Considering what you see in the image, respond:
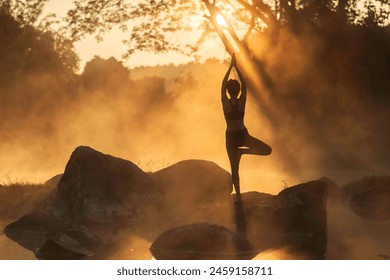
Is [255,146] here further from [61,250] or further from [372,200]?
[372,200]

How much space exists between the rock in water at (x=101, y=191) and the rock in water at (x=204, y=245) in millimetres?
5360

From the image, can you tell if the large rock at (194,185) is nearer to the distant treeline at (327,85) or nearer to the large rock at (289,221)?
the large rock at (289,221)

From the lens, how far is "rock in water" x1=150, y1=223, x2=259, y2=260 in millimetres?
15398

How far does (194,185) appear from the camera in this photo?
2250 cm

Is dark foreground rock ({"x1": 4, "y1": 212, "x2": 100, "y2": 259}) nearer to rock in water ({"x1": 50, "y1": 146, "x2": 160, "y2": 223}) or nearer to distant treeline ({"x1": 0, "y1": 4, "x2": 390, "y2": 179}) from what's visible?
rock in water ({"x1": 50, "y1": 146, "x2": 160, "y2": 223})

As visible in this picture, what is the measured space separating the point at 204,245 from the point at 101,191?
6325 millimetres

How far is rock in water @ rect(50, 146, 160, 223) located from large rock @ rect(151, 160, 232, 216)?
591mm

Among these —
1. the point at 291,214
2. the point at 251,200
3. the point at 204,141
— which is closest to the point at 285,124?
the point at 204,141

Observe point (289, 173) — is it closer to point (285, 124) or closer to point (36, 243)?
point (285, 124)

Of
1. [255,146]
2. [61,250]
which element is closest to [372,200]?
[255,146]

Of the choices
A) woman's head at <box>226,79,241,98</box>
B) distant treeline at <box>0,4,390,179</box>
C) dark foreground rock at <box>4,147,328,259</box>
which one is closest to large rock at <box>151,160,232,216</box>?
dark foreground rock at <box>4,147,328,259</box>

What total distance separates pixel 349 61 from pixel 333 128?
8.91 ft

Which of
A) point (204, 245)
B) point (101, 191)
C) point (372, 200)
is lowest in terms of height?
point (204, 245)

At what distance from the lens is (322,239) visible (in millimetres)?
17531
